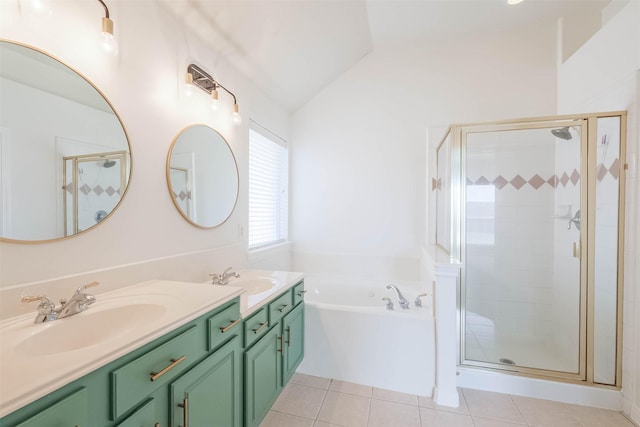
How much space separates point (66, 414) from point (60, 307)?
0.50 meters

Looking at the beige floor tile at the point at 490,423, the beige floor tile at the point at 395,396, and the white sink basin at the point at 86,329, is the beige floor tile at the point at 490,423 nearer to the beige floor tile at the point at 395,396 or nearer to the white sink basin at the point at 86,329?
the beige floor tile at the point at 395,396

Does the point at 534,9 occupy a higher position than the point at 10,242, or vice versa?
the point at 534,9

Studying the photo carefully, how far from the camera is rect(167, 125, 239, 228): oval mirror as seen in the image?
64.7 inches

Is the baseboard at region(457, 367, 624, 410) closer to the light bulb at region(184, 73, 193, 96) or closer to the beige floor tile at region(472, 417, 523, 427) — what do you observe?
the beige floor tile at region(472, 417, 523, 427)

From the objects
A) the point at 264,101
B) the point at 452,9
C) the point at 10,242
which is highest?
the point at 452,9

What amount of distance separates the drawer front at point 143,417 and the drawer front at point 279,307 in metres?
0.74

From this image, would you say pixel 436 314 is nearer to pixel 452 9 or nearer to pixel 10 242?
pixel 10 242

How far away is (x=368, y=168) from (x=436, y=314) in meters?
1.68

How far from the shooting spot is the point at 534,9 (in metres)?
2.38

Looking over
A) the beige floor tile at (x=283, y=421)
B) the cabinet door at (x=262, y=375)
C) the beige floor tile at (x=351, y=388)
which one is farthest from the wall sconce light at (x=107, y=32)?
the beige floor tile at (x=351, y=388)

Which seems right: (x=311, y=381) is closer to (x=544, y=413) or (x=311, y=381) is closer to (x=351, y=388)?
(x=351, y=388)

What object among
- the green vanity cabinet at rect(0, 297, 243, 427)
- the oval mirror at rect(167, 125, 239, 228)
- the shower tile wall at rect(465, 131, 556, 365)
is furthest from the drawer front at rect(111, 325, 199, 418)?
the shower tile wall at rect(465, 131, 556, 365)

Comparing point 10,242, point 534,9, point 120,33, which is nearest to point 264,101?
point 120,33

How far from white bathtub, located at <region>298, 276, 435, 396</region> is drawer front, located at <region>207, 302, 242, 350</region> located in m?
0.91
